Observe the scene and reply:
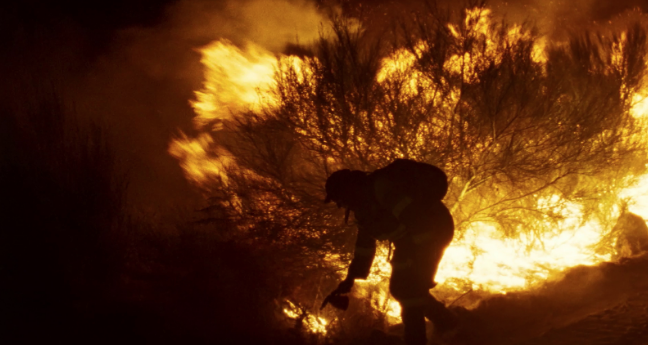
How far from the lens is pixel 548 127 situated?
273 inches

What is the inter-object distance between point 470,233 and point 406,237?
439 centimetres

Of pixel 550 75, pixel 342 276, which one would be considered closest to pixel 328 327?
pixel 342 276

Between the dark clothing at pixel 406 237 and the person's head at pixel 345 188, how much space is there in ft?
0.19

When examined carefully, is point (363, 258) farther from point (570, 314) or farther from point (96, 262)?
point (96, 262)

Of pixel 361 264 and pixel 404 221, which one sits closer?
pixel 404 221

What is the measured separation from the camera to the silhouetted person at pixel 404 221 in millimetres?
3502

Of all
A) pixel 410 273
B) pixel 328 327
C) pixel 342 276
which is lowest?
pixel 410 273

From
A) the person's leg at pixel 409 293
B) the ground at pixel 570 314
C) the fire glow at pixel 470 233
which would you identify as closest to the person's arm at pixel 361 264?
the person's leg at pixel 409 293

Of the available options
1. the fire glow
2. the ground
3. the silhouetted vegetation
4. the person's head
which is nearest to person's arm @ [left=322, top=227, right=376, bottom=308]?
the person's head

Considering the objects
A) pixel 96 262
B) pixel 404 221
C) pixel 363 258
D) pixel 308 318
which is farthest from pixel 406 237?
pixel 96 262

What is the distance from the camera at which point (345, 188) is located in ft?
11.9

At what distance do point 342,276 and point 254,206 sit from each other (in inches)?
63.5

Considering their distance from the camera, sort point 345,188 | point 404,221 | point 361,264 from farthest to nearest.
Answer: point 361,264
point 345,188
point 404,221

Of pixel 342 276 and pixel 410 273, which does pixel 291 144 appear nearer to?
pixel 342 276
